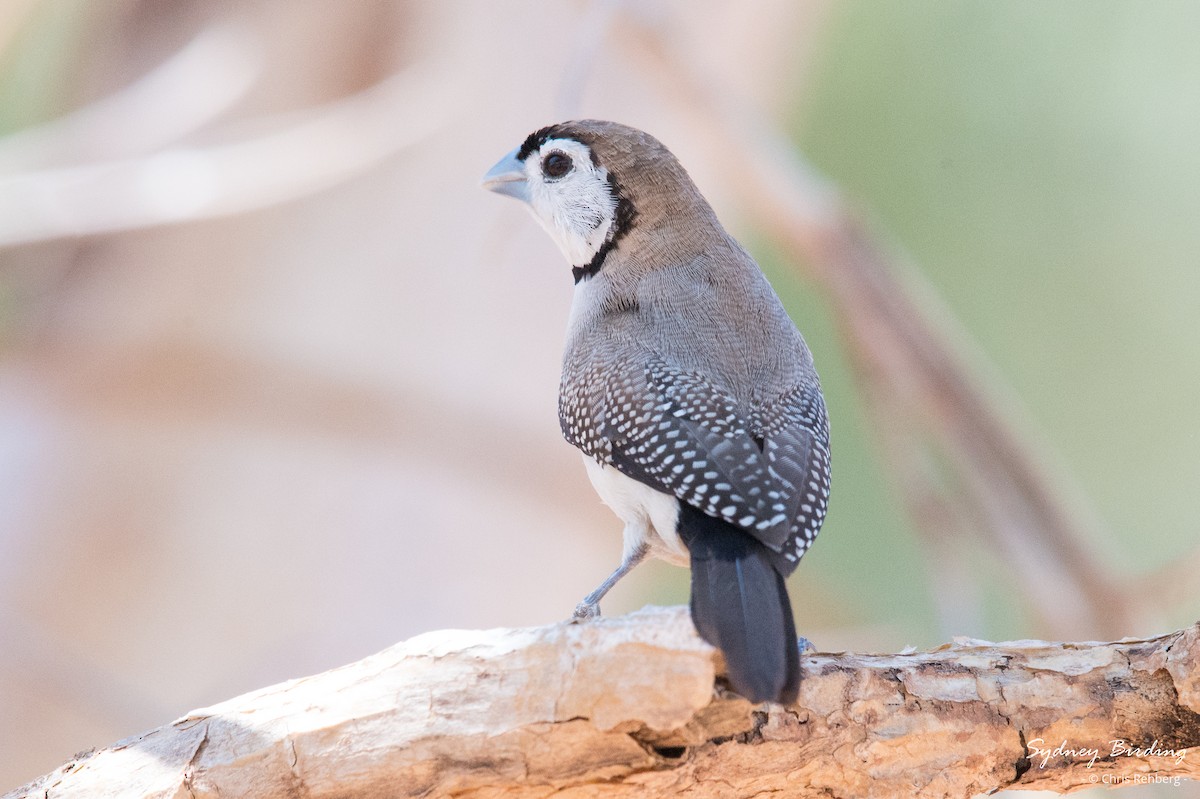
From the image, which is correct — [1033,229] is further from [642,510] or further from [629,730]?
[629,730]

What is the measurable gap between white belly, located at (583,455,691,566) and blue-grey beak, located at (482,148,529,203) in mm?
1280

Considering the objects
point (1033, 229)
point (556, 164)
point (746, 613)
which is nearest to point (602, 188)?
point (556, 164)

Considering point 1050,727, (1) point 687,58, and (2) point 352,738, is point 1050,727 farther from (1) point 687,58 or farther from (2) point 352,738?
(1) point 687,58

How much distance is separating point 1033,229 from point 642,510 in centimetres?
1453

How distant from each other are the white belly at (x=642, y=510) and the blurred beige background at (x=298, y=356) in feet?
11.3

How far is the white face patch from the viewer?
4246 mm

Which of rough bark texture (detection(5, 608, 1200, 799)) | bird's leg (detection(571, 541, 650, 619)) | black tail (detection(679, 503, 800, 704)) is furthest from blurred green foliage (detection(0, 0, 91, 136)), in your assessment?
black tail (detection(679, 503, 800, 704))

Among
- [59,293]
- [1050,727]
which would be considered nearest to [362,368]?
[59,293]

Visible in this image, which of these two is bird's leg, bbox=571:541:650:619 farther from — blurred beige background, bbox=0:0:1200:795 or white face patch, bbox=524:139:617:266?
blurred beige background, bbox=0:0:1200:795

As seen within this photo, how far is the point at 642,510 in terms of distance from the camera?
11.2ft

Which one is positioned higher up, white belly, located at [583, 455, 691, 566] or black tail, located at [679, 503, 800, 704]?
white belly, located at [583, 455, 691, 566]

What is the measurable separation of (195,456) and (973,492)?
4856 mm

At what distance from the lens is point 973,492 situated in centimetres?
634

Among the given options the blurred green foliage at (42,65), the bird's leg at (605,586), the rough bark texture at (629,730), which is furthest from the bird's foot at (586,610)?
the blurred green foliage at (42,65)
